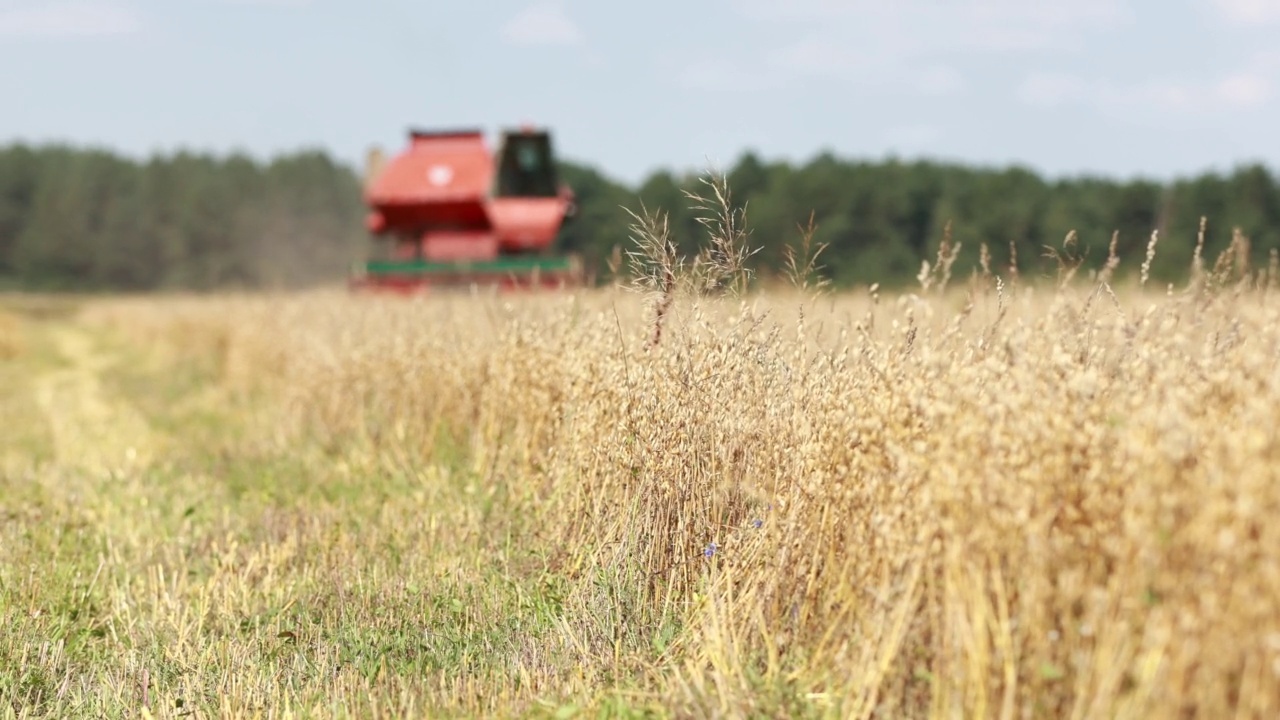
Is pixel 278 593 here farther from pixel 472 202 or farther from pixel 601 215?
pixel 601 215

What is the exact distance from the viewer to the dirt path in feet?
28.1

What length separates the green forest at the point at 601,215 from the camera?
45.2 metres

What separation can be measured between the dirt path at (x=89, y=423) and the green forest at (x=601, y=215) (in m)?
17.4

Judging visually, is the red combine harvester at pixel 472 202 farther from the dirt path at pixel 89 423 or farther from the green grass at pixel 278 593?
the green grass at pixel 278 593

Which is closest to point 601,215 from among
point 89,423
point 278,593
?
point 89,423

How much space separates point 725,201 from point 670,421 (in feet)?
3.02

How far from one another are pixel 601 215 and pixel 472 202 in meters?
42.8

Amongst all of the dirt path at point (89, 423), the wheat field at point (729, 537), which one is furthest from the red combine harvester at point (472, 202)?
the wheat field at point (729, 537)

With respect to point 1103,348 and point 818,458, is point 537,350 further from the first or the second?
point 1103,348

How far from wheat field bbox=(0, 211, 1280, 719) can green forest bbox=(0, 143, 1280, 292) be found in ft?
88.1

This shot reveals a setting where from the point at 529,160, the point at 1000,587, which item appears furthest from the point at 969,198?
the point at 1000,587

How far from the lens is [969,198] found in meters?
49.2

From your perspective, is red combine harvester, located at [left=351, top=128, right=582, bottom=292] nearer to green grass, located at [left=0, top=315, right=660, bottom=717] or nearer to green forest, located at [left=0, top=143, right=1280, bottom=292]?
green grass, located at [left=0, top=315, right=660, bottom=717]

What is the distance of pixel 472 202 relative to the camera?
15766 mm
